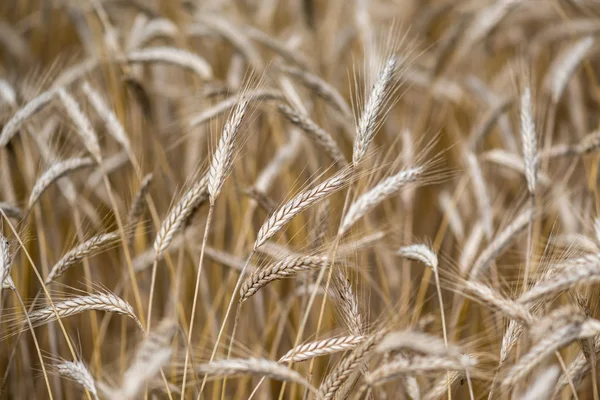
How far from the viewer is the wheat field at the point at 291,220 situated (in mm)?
1208

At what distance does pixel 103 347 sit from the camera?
2162mm

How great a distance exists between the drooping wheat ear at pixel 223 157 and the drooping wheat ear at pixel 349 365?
0.47 m

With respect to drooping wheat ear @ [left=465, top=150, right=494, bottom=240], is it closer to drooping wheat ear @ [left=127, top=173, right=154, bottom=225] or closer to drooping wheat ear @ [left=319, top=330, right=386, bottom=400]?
drooping wheat ear @ [left=319, top=330, right=386, bottom=400]

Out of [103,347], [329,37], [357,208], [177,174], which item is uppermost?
[329,37]

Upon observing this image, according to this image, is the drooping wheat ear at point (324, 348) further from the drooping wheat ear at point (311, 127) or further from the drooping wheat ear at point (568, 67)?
the drooping wheat ear at point (568, 67)

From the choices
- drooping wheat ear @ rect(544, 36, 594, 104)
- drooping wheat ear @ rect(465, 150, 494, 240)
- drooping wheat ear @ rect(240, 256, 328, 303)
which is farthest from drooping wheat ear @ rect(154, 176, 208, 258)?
drooping wheat ear @ rect(544, 36, 594, 104)

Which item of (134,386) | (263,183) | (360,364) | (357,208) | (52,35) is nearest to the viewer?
(134,386)

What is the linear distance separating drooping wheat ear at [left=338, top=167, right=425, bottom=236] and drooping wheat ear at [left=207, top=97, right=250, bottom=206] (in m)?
0.31

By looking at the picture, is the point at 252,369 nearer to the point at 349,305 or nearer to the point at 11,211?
the point at 349,305

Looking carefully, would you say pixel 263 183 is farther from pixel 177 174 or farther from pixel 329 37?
pixel 329 37

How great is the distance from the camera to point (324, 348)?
118 centimetres

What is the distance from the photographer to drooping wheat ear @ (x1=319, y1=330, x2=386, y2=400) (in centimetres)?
112

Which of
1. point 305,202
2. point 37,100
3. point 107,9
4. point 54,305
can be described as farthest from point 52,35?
point 305,202

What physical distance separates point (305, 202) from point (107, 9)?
2.39 m
